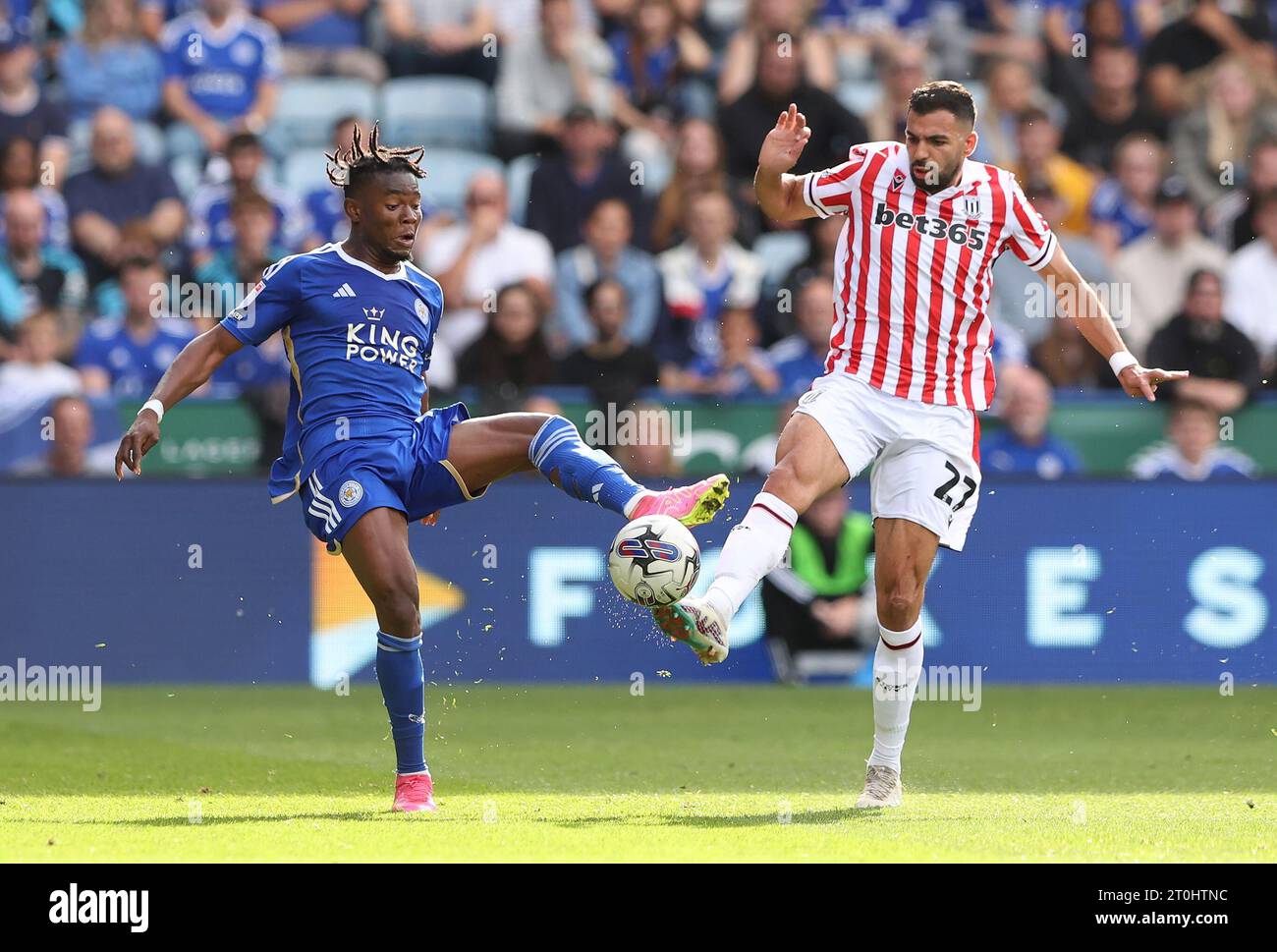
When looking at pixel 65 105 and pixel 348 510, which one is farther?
pixel 65 105

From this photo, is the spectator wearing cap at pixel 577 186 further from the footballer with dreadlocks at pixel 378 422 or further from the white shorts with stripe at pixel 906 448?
the white shorts with stripe at pixel 906 448

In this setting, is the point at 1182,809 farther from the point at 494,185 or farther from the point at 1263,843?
the point at 494,185

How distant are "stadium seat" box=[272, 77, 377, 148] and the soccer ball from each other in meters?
9.31

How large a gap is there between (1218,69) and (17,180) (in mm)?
8526

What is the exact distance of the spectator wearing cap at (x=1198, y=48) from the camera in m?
15.3

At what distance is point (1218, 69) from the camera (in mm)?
15320

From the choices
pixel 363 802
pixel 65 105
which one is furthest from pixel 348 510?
pixel 65 105

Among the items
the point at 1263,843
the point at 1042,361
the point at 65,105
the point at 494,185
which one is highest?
the point at 65,105

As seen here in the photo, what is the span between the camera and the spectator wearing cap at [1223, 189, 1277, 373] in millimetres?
13711

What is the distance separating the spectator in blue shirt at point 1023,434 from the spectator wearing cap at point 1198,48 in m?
3.94

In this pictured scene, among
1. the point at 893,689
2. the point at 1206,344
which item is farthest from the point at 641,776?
the point at 1206,344

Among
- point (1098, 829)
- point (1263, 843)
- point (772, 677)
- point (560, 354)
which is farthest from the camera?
point (560, 354)

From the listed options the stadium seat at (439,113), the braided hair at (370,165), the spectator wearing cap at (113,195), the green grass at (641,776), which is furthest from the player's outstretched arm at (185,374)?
the stadium seat at (439,113)

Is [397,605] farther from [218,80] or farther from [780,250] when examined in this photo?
[218,80]
